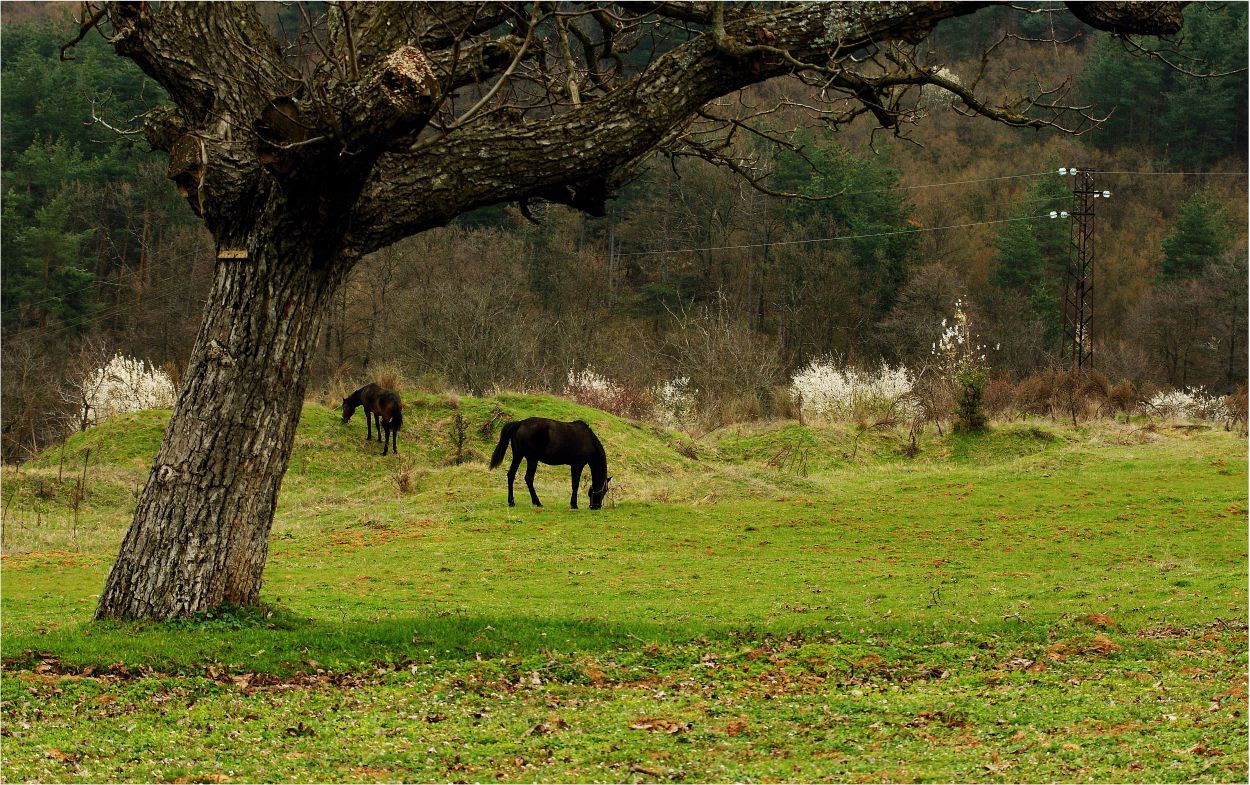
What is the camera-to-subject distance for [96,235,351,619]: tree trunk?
9883 millimetres

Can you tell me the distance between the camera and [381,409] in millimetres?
27828

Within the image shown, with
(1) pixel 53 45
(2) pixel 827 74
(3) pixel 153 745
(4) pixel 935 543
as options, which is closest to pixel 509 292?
(1) pixel 53 45

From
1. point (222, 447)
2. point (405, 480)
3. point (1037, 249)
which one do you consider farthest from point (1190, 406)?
point (222, 447)

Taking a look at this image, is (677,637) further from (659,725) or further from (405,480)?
(405,480)

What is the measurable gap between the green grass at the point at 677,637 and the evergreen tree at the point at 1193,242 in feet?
141

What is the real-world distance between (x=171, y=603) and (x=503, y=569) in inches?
256

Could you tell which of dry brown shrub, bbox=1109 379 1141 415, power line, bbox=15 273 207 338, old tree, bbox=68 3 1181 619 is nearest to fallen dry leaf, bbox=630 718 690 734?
old tree, bbox=68 3 1181 619

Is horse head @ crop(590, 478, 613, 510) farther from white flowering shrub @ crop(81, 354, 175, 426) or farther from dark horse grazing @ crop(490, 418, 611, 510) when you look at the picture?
white flowering shrub @ crop(81, 354, 175, 426)

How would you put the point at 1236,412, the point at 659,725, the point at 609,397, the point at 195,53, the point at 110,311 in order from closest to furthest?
the point at 659,725 < the point at 195,53 < the point at 609,397 < the point at 1236,412 < the point at 110,311

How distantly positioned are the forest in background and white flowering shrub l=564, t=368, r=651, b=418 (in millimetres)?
3190

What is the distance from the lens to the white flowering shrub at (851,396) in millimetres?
32531

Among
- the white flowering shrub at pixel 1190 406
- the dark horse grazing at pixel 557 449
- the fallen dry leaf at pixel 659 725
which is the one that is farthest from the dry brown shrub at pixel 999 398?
the fallen dry leaf at pixel 659 725

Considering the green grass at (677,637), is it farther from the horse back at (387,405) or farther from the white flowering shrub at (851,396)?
the white flowering shrub at (851,396)

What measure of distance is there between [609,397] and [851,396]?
7.52 meters
